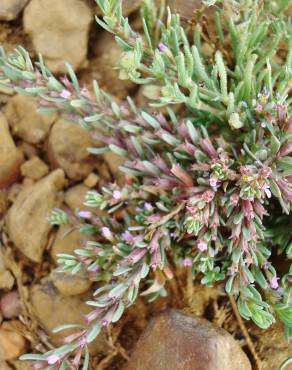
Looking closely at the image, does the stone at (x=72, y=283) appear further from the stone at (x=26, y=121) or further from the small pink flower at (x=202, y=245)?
the stone at (x=26, y=121)

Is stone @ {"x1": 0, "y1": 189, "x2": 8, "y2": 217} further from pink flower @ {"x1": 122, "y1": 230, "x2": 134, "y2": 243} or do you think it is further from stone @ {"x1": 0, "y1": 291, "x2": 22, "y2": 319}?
pink flower @ {"x1": 122, "y1": 230, "x2": 134, "y2": 243}

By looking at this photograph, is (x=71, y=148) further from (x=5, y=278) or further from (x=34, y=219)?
(x=5, y=278)

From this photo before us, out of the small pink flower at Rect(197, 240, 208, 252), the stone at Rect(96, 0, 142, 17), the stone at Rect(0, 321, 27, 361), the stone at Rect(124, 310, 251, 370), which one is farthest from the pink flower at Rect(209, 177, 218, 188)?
the stone at Rect(0, 321, 27, 361)

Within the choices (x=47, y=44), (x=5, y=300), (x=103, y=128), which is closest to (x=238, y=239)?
(x=103, y=128)

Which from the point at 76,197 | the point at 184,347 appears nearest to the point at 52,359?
the point at 184,347

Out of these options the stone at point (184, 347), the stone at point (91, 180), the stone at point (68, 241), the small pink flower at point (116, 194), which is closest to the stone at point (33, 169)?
the stone at point (91, 180)

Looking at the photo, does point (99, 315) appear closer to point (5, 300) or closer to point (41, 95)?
point (5, 300)
